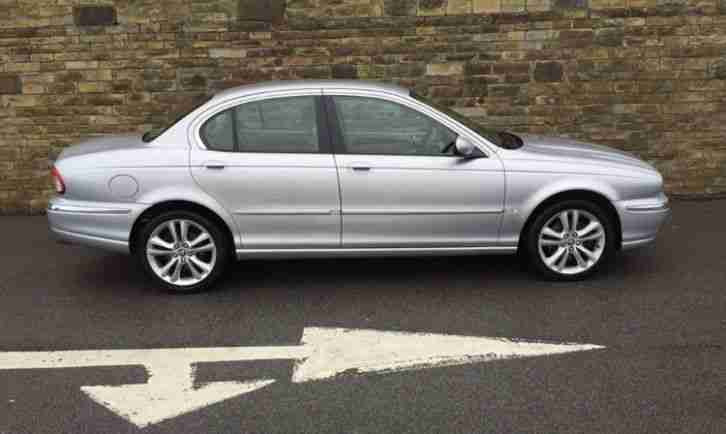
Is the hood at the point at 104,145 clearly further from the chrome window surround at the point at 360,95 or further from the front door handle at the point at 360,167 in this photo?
the front door handle at the point at 360,167

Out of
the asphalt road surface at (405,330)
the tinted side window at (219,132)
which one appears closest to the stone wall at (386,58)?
the asphalt road surface at (405,330)

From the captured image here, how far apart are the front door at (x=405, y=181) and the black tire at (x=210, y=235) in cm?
91

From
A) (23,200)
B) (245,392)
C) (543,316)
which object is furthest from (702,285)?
(23,200)

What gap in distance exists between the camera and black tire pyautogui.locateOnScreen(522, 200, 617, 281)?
5656 millimetres

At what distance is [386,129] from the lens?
5.62m

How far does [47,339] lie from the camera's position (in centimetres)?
489

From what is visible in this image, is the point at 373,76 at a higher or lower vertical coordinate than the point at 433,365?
higher

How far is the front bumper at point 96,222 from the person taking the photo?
18.0ft

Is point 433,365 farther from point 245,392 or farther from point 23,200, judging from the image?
point 23,200

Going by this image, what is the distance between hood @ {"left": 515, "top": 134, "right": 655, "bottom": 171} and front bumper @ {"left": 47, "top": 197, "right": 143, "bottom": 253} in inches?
117

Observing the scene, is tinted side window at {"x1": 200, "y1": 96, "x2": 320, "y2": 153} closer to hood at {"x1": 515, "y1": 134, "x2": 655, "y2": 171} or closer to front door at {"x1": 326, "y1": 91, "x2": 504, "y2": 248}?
front door at {"x1": 326, "y1": 91, "x2": 504, "y2": 248}

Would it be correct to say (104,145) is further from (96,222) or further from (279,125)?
(279,125)

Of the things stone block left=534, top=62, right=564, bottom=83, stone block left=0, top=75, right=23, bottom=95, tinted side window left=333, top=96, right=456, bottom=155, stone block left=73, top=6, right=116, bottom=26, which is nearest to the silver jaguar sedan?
tinted side window left=333, top=96, right=456, bottom=155

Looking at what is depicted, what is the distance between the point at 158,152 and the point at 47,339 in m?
1.53
